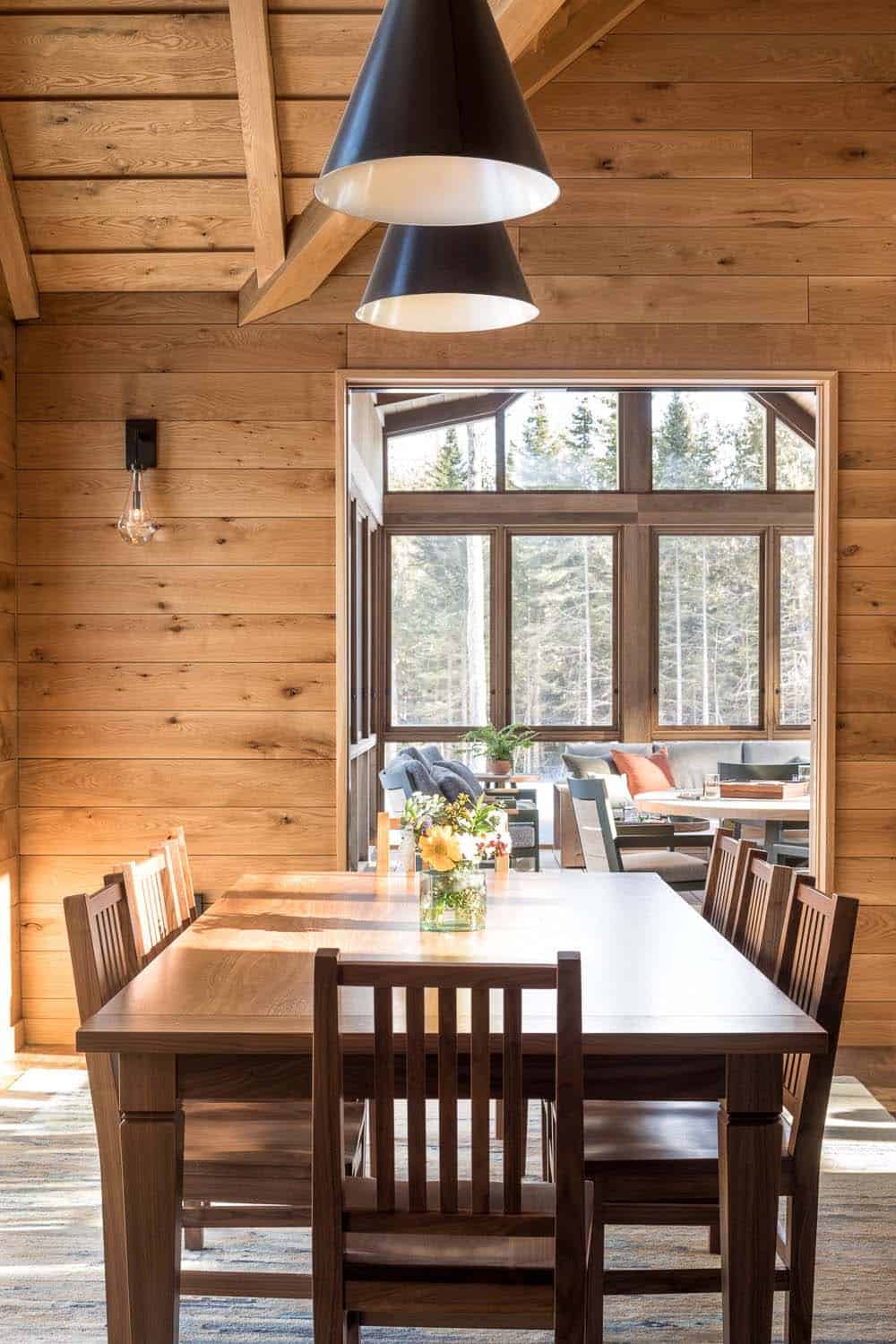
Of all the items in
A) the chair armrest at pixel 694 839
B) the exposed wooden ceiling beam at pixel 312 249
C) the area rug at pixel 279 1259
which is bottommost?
the area rug at pixel 279 1259

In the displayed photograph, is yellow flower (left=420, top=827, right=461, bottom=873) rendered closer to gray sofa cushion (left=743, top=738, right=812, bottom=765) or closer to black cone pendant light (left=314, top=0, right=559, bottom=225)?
black cone pendant light (left=314, top=0, right=559, bottom=225)

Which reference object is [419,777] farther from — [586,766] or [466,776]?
[586,766]

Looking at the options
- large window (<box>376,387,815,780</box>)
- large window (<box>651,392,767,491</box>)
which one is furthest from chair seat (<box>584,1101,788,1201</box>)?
large window (<box>651,392,767,491</box>)

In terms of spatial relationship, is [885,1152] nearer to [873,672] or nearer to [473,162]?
[873,672]

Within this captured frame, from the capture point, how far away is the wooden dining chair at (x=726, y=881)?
292 cm

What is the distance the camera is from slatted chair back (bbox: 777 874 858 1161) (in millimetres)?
2205

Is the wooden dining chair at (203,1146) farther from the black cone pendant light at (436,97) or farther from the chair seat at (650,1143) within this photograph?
the black cone pendant light at (436,97)

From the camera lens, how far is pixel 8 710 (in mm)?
4445

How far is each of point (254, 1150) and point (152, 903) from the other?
72cm

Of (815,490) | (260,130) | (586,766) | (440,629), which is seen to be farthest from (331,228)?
(440,629)

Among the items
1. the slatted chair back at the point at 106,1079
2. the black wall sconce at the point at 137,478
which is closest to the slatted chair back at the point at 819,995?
the slatted chair back at the point at 106,1079

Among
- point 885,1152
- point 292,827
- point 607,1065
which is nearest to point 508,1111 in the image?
point 607,1065

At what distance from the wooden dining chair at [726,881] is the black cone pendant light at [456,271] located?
4.26 feet

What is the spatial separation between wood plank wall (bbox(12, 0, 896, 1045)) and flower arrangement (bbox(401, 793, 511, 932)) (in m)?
1.92
